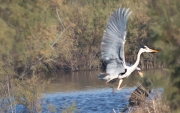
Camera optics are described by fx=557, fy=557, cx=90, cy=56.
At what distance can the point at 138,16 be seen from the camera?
34250 mm

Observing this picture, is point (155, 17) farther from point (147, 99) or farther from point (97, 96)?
point (97, 96)

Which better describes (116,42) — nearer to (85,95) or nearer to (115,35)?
(115,35)

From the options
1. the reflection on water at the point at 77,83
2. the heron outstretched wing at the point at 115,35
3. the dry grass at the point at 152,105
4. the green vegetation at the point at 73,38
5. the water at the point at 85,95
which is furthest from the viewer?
the reflection on water at the point at 77,83

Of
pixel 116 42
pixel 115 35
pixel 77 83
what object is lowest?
pixel 77 83

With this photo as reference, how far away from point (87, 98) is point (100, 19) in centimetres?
1498

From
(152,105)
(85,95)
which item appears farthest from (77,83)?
(152,105)

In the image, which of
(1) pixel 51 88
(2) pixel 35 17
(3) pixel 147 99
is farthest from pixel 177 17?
(1) pixel 51 88

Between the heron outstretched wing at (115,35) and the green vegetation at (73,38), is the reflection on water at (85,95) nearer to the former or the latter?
the green vegetation at (73,38)

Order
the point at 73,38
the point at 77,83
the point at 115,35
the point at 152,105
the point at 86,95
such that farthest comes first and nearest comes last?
the point at 73,38, the point at 77,83, the point at 86,95, the point at 115,35, the point at 152,105

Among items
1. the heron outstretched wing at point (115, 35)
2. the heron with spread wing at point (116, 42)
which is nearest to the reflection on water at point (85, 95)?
the heron with spread wing at point (116, 42)

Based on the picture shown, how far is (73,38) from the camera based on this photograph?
36.0 m

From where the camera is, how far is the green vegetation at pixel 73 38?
489 centimetres

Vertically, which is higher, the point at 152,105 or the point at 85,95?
the point at 152,105

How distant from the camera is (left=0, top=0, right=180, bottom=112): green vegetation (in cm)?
489
